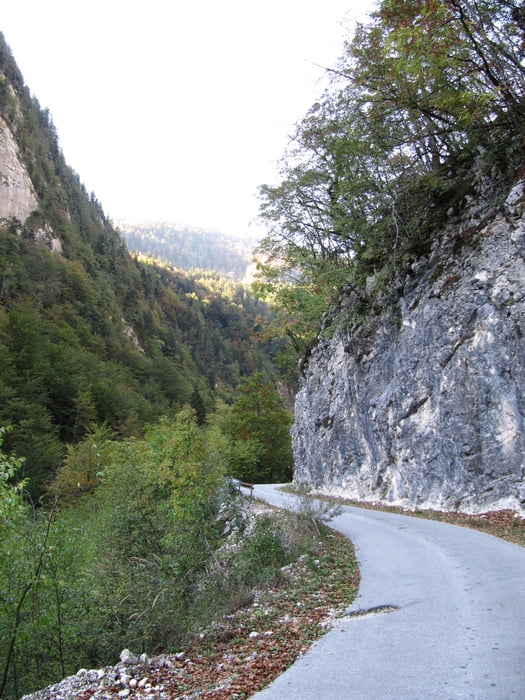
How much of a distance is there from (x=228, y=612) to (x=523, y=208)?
41.6 feet

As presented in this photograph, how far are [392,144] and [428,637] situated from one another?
16.8 metres

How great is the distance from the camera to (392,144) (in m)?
17.0

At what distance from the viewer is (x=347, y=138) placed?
56.3 feet

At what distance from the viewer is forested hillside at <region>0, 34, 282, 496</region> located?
1676 inches

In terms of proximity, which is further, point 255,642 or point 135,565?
point 135,565

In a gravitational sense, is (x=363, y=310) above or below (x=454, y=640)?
above

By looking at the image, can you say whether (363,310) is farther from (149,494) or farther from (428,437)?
(149,494)

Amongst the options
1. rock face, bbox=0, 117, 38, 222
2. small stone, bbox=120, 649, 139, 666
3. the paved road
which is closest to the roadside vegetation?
small stone, bbox=120, 649, 139, 666

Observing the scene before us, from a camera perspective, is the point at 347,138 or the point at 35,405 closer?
the point at 347,138

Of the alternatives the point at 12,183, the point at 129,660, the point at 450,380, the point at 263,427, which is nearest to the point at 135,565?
the point at 129,660

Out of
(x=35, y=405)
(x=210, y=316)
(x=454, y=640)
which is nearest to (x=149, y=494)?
(x=454, y=640)

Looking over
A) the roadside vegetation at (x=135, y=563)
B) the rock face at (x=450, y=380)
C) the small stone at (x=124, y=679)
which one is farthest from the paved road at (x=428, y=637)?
the rock face at (x=450, y=380)

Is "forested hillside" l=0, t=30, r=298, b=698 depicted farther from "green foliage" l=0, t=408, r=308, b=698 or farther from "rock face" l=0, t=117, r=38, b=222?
"rock face" l=0, t=117, r=38, b=222

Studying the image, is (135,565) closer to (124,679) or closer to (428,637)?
(124,679)
